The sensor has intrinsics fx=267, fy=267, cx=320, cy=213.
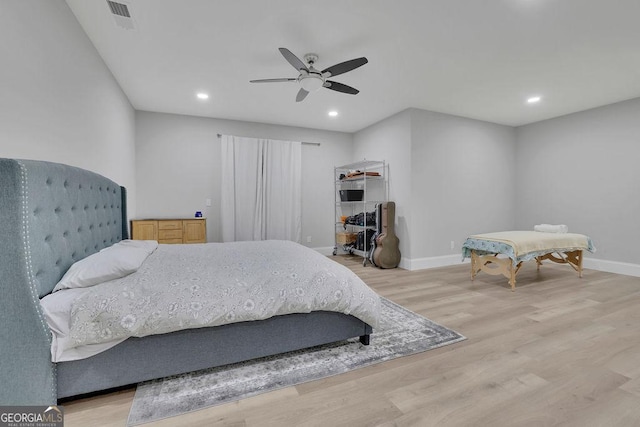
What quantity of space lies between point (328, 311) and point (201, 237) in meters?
3.02

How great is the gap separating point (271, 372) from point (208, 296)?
0.64 meters

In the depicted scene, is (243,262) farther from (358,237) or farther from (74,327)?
(358,237)

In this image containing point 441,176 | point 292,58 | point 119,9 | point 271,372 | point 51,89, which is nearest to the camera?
point 271,372

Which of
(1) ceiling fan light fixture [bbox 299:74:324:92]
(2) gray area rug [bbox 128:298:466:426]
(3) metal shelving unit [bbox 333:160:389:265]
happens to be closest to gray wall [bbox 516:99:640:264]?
(3) metal shelving unit [bbox 333:160:389:265]

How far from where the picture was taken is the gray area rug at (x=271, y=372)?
143 centimetres

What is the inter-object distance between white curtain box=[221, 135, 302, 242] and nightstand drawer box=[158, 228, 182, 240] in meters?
0.74

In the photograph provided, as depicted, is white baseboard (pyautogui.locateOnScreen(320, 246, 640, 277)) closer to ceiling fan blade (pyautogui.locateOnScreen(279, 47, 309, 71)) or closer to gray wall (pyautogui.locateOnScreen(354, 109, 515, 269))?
gray wall (pyautogui.locateOnScreen(354, 109, 515, 269))

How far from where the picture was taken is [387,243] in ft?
14.7

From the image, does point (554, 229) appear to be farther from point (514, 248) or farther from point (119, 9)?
point (119, 9)

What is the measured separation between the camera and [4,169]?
119cm

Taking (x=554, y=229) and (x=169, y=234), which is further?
(x=169, y=234)

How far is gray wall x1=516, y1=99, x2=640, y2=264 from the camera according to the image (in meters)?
4.00

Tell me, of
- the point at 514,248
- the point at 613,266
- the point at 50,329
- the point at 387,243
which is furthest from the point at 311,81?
the point at 613,266

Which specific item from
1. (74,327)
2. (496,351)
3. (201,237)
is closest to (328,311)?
(496,351)
